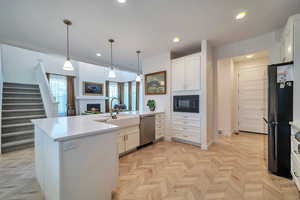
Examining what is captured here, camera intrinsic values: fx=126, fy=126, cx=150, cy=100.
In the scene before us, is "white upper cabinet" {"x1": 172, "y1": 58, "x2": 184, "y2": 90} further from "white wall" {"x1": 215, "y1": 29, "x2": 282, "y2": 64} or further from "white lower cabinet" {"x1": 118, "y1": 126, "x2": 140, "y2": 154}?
"white lower cabinet" {"x1": 118, "y1": 126, "x2": 140, "y2": 154}

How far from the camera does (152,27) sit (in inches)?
100.0

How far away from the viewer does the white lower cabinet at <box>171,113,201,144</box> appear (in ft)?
10.7

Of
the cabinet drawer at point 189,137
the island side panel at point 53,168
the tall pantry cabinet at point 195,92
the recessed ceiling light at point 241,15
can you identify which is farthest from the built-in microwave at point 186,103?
the island side panel at point 53,168

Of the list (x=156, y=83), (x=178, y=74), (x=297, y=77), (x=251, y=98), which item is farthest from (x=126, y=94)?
(x=297, y=77)

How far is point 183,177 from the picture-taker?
1.98m

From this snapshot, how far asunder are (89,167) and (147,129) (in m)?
2.10

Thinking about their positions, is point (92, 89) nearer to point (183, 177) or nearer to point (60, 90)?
point (60, 90)

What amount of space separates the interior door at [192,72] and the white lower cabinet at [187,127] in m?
0.77

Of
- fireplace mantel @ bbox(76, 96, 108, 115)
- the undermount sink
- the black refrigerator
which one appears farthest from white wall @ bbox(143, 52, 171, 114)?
fireplace mantel @ bbox(76, 96, 108, 115)

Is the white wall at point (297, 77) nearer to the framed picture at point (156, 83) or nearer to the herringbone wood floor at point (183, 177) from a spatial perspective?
the herringbone wood floor at point (183, 177)

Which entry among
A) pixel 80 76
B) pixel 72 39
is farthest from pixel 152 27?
pixel 80 76

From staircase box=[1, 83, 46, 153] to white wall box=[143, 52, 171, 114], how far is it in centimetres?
345

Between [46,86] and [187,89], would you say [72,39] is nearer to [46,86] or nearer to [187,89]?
[46,86]

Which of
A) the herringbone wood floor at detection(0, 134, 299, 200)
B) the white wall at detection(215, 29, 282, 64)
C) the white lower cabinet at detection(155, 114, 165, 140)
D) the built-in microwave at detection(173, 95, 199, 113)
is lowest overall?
the herringbone wood floor at detection(0, 134, 299, 200)
